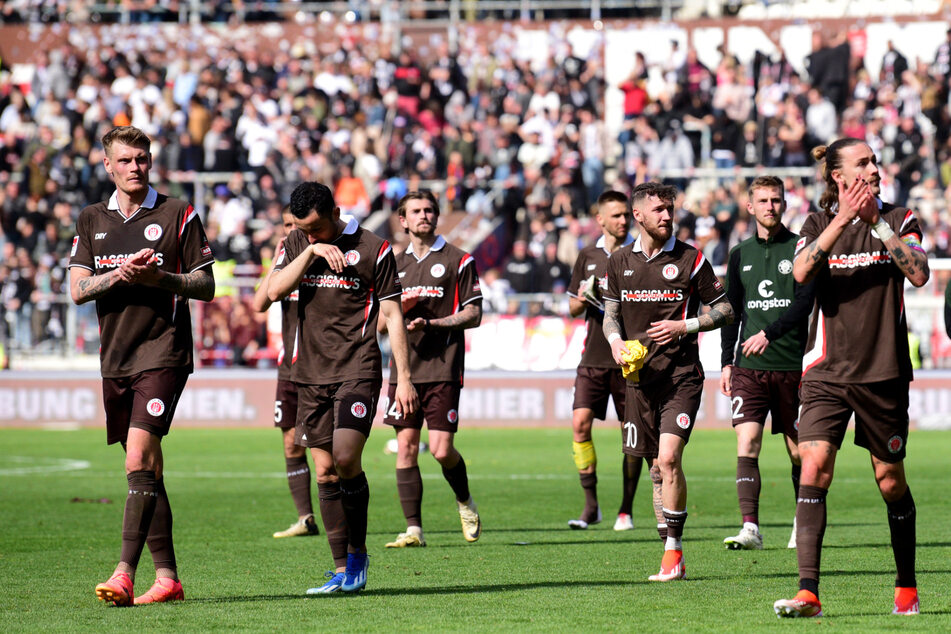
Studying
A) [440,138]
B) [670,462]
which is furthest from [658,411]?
[440,138]

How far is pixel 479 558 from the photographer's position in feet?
31.2

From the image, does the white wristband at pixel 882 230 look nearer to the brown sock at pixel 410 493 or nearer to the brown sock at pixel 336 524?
the brown sock at pixel 336 524

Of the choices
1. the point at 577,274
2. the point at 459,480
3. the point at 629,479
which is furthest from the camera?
the point at 577,274

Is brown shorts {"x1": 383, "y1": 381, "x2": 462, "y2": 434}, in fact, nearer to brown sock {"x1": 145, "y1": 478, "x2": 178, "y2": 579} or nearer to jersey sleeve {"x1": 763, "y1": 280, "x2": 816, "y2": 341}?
jersey sleeve {"x1": 763, "y1": 280, "x2": 816, "y2": 341}

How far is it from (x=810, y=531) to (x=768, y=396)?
3690 millimetres

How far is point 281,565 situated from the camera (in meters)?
9.18

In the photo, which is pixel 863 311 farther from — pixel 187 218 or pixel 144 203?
pixel 144 203

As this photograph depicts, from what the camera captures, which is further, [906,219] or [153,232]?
[153,232]

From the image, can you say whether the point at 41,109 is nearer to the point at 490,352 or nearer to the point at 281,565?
the point at 490,352

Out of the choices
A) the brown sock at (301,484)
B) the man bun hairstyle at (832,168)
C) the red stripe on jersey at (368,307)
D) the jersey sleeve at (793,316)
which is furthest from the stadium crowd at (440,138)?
the man bun hairstyle at (832,168)

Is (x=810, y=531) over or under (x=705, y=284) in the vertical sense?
under

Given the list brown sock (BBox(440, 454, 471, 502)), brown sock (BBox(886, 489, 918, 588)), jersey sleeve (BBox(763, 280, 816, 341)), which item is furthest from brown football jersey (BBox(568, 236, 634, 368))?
brown sock (BBox(886, 489, 918, 588))

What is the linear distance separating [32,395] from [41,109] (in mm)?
9629

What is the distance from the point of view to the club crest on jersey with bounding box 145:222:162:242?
760cm
